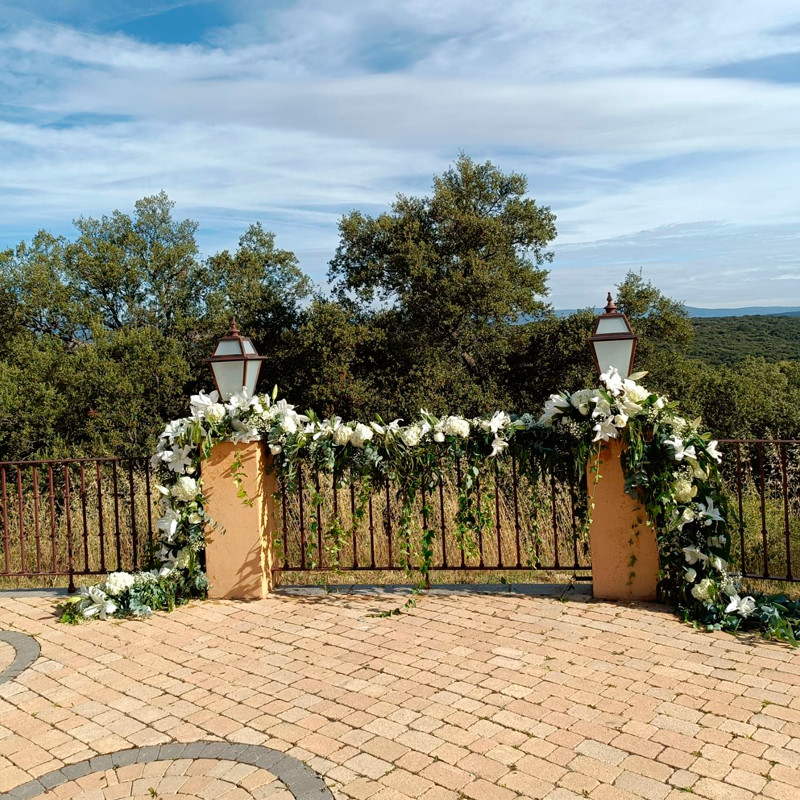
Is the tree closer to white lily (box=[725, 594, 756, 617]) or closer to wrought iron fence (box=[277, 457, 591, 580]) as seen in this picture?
wrought iron fence (box=[277, 457, 591, 580])

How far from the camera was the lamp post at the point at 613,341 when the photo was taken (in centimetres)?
480

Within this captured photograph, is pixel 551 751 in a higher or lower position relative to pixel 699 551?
lower

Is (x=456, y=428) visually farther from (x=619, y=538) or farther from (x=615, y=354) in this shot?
(x=619, y=538)

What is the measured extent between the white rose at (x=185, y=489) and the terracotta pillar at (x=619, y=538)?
2.78m

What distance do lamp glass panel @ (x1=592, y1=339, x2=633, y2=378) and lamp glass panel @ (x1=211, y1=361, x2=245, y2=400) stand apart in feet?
8.28

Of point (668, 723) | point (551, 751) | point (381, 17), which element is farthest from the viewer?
point (381, 17)

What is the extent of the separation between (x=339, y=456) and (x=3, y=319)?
13489mm

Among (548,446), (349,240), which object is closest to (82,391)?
(349,240)

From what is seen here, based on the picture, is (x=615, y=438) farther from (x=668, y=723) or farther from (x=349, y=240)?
(x=349, y=240)

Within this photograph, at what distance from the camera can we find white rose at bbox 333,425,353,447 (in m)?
5.14

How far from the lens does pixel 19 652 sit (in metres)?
4.39

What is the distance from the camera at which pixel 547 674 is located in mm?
3797

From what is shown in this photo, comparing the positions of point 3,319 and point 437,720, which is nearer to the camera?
point 437,720

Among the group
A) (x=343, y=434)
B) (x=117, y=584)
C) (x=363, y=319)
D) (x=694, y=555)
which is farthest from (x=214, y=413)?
(x=363, y=319)
